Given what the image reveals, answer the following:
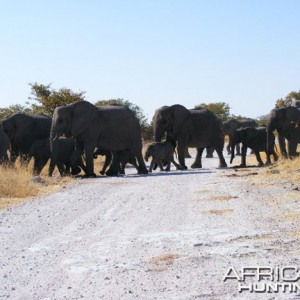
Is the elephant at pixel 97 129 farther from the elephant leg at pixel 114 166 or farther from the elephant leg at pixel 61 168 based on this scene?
the elephant leg at pixel 61 168

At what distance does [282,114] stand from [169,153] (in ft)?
17.0

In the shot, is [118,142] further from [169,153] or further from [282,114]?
[282,114]

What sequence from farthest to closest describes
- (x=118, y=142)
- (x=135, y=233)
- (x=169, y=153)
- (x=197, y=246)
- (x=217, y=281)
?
(x=169, y=153)
(x=118, y=142)
(x=135, y=233)
(x=197, y=246)
(x=217, y=281)

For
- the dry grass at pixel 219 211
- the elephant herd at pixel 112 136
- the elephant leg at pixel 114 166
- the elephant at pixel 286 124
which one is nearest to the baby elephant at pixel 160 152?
the elephant herd at pixel 112 136

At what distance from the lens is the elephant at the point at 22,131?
90.3ft

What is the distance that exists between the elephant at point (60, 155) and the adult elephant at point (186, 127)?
5072 millimetres

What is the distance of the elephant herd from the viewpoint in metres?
24.7

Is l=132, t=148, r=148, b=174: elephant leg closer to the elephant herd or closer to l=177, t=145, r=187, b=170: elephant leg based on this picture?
the elephant herd

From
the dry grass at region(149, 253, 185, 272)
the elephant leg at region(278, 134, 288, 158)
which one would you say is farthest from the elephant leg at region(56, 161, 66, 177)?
the dry grass at region(149, 253, 185, 272)

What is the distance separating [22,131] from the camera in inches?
1085

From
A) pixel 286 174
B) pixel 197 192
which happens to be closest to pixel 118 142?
pixel 286 174

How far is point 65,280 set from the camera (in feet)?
24.1

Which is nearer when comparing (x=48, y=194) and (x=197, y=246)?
(x=197, y=246)

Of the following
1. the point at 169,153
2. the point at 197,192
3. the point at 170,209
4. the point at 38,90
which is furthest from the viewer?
the point at 38,90
